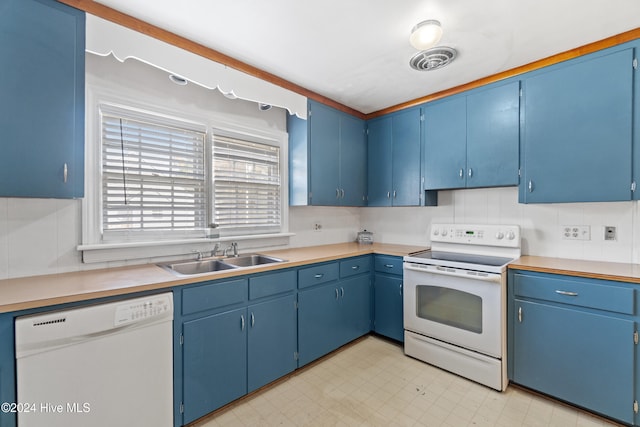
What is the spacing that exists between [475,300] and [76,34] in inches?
122

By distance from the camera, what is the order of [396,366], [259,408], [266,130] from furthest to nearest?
[266,130] < [396,366] < [259,408]

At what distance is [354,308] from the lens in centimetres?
284

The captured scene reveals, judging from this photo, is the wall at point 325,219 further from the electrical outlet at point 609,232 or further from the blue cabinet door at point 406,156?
the blue cabinet door at point 406,156

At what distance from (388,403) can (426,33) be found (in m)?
2.44

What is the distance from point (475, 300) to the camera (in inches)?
89.0

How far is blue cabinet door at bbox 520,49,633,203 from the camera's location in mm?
1962

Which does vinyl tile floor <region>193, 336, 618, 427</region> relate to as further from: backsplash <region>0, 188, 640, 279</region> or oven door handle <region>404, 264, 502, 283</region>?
backsplash <region>0, 188, 640, 279</region>

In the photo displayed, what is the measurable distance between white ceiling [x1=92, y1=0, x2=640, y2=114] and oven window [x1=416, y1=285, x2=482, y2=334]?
1.84 metres

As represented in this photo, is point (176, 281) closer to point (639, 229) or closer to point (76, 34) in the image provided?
point (76, 34)

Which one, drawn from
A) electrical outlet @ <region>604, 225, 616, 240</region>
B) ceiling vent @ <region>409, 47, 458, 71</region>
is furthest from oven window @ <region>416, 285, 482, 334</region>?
ceiling vent @ <region>409, 47, 458, 71</region>

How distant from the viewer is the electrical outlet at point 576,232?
2297 millimetres

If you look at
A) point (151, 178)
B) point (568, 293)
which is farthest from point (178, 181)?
point (568, 293)

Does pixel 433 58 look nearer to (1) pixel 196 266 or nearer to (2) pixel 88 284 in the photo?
(1) pixel 196 266

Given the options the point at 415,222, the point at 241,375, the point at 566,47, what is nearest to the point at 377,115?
the point at 415,222
